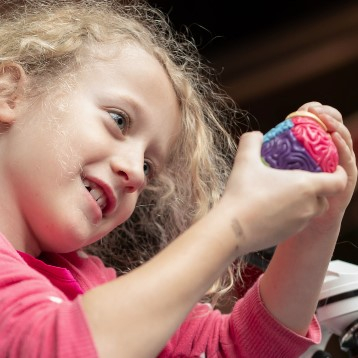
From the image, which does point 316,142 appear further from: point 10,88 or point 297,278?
point 10,88

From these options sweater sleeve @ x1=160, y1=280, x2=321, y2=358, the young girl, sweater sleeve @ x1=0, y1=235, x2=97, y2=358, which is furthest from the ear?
sweater sleeve @ x1=160, y1=280, x2=321, y2=358

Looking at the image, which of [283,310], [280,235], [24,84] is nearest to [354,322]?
[283,310]

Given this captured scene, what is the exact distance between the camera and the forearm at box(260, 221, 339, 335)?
2.83ft

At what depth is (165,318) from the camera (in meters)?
0.62

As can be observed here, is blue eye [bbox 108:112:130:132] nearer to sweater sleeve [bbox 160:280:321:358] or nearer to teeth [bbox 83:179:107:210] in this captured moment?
teeth [bbox 83:179:107:210]

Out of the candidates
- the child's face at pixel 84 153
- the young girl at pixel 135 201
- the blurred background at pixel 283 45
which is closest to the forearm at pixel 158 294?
the young girl at pixel 135 201

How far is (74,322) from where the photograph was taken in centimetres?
62

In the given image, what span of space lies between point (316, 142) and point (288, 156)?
0.13 feet

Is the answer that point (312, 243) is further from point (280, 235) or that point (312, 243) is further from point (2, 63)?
point (2, 63)

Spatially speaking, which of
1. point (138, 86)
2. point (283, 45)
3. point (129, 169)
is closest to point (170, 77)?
point (138, 86)

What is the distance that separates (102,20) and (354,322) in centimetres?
58

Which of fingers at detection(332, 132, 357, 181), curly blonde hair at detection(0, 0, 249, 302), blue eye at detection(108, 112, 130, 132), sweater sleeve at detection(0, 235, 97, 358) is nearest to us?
sweater sleeve at detection(0, 235, 97, 358)

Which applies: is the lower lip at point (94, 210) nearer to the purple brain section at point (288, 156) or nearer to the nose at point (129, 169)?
the nose at point (129, 169)

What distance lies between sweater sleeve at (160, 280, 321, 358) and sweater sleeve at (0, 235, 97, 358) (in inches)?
12.7
